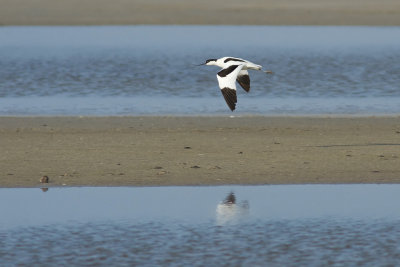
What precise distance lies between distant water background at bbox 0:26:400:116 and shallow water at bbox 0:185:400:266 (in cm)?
707

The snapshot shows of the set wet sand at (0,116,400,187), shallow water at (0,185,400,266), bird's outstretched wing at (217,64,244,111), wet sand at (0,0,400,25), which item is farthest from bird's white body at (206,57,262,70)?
wet sand at (0,0,400,25)

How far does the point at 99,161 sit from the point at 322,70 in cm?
1451

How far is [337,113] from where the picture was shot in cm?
1747

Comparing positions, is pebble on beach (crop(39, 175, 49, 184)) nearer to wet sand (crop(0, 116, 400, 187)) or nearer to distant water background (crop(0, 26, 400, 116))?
wet sand (crop(0, 116, 400, 187))

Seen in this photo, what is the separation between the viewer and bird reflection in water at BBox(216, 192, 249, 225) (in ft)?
30.6

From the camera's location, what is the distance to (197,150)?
515 inches

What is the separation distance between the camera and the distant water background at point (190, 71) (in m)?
18.8

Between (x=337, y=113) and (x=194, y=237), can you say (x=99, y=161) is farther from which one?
(x=337, y=113)

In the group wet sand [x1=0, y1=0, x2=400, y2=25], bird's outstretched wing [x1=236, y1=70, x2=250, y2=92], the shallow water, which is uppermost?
wet sand [x1=0, y1=0, x2=400, y2=25]

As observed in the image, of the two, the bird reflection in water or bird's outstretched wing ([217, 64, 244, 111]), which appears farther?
bird's outstretched wing ([217, 64, 244, 111])

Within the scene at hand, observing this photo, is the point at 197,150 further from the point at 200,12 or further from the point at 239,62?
the point at 200,12

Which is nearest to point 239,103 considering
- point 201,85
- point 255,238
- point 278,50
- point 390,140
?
point 201,85

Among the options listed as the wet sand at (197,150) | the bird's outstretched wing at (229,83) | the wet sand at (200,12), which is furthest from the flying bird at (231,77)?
the wet sand at (200,12)

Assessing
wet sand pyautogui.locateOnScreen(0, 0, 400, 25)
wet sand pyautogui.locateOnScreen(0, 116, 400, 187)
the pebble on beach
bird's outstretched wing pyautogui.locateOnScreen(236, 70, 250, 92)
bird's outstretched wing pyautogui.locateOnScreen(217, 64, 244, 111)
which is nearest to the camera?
the pebble on beach
